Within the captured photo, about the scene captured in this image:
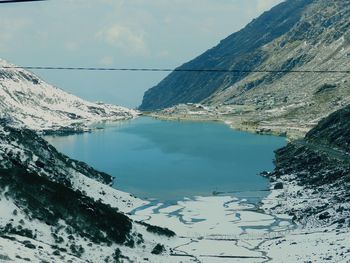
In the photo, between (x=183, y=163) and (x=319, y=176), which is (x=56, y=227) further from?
(x=183, y=163)

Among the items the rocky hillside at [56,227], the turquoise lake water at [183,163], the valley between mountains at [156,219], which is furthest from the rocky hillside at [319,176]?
the rocky hillside at [56,227]

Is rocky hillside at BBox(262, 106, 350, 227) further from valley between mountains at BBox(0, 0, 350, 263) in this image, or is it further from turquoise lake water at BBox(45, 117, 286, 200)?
turquoise lake water at BBox(45, 117, 286, 200)

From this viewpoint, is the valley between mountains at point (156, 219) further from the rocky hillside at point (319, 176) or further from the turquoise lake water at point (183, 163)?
the turquoise lake water at point (183, 163)

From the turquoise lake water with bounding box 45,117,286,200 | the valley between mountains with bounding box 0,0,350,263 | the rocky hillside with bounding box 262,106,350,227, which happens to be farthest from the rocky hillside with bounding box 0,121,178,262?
the turquoise lake water with bounding box 45,117,286,200

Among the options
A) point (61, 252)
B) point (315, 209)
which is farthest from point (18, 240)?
point (315, 209)

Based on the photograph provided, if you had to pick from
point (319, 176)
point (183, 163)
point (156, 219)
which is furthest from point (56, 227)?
point (183, 163)
